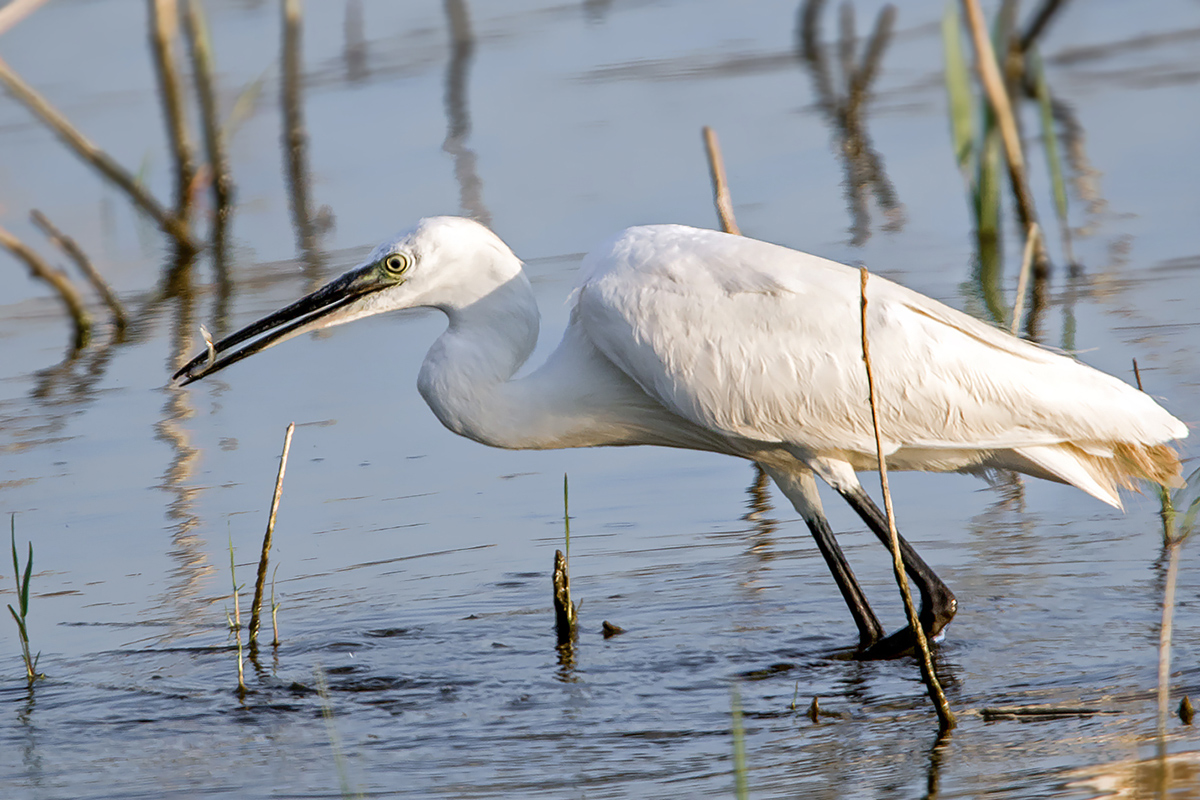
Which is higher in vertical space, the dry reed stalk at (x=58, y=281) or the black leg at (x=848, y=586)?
the dry reed stalk at (x=58, y=281)

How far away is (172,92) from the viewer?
9.52 metres

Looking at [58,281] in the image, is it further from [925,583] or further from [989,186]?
[925,583]

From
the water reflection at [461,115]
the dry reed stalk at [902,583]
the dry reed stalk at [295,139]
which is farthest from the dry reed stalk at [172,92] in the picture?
the dry reed stalk at [902,583]

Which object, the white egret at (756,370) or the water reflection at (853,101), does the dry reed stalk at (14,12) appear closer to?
the white egret at (756,370)

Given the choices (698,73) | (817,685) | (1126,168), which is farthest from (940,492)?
(698,73)

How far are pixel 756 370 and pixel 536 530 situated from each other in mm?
1450

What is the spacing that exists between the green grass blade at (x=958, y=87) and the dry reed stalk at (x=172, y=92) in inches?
172

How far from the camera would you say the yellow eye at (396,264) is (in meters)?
5.27

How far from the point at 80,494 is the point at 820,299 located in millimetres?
3168

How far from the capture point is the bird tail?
5281 mm

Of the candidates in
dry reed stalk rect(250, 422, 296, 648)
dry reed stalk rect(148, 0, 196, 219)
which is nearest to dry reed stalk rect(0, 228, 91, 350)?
dry reed stalk rect(148, 0, 196, 219)

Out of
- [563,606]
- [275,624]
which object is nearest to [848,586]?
[563,606]

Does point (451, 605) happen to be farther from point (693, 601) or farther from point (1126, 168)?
point (1126, 168)

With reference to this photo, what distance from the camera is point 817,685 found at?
495 cm
